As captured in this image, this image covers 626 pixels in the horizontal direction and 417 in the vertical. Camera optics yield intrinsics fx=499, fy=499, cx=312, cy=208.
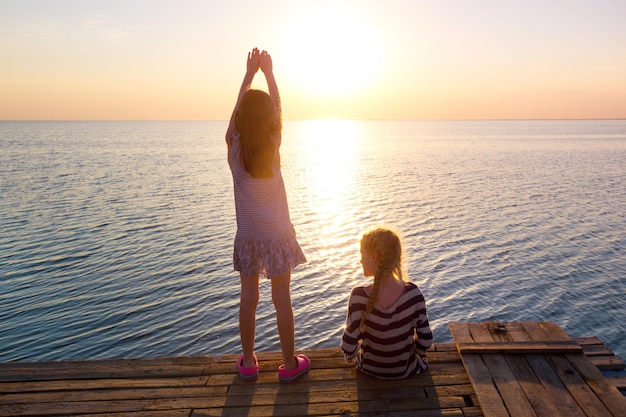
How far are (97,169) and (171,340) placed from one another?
35448mm

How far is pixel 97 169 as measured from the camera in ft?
135

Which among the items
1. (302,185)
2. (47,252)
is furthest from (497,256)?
(302,185)

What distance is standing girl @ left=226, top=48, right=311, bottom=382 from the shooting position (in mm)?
4480

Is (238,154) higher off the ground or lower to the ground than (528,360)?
higher

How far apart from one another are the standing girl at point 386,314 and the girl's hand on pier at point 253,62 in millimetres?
1938

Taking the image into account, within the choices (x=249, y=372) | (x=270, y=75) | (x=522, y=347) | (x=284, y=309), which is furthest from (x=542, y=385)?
(x=270, y=75)

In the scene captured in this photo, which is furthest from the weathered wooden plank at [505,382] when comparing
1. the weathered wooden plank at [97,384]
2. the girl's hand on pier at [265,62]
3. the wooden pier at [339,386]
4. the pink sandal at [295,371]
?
the girl's hand on pier at [265,62]

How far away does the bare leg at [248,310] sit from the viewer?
195 inches

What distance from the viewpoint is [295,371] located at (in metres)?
5.08

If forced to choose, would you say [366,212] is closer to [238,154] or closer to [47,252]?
[47,252]

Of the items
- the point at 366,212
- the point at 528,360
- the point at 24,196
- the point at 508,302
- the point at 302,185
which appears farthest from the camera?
the point at 302,185

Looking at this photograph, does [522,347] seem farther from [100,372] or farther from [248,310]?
[100,372]

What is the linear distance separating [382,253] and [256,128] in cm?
165

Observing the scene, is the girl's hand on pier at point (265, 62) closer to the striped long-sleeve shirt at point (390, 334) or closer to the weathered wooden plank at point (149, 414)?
the striped long-sleeve shirt at point (390, 334)
